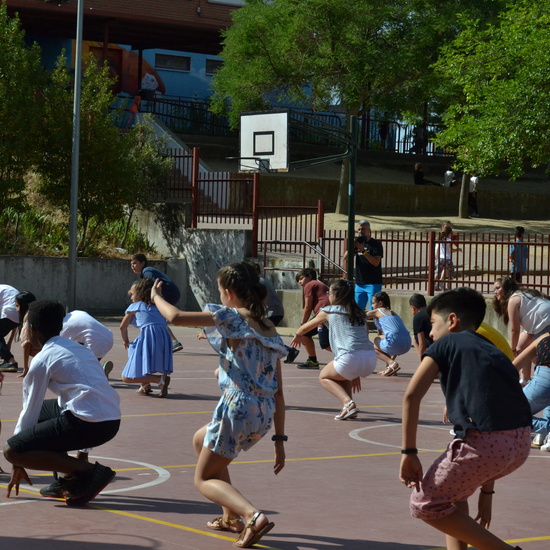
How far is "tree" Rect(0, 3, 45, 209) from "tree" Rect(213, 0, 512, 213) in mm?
8575

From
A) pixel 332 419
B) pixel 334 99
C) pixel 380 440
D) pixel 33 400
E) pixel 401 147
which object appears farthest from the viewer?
pixel 401 147

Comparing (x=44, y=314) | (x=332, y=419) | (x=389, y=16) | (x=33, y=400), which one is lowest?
(x=332, y=419)

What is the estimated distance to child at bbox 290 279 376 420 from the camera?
11.4 metres

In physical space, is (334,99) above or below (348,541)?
above

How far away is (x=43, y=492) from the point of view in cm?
718

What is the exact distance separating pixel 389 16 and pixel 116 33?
13.5 m

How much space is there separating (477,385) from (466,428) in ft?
0.68

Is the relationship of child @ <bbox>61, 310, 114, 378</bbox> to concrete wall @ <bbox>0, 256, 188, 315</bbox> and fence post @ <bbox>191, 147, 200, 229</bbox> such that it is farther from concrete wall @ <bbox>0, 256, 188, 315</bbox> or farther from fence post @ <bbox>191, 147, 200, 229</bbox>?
fence post @ <bbox>191, 147, 200, 229</bbox>

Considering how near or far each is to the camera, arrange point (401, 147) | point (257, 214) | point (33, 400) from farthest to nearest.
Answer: point (401, 147), point (257, 214), point (33, 400)

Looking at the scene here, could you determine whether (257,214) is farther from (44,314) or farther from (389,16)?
(44,314)

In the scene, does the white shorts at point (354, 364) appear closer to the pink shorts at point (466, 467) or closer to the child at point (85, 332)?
the child at point (85, 332)

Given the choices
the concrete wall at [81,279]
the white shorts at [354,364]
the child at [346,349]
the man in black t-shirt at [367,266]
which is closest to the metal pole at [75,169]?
the concrete wall at [81,279]

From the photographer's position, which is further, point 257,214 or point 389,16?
point 389,16

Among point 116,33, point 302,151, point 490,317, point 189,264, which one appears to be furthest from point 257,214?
point 116,33
